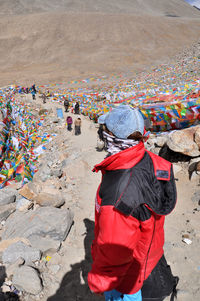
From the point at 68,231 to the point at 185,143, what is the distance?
4391mm

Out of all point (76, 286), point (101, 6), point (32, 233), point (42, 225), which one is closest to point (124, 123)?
point (76, 286)

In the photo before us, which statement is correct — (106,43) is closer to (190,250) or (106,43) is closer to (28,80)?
(28,80)

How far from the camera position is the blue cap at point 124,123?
1758 mm

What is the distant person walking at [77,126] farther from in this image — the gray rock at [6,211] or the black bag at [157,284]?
the black bag at [157,284]

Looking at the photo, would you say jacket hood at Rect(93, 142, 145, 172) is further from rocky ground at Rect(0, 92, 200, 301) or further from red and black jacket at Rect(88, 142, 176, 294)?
rocky ground at Rect(0, 92, 200, 301)

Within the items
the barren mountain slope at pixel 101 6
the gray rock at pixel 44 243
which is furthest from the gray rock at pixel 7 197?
the barren mountain slope at pixel 101 6

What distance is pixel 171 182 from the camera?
1.94 metres

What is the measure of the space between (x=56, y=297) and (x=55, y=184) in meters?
3.86

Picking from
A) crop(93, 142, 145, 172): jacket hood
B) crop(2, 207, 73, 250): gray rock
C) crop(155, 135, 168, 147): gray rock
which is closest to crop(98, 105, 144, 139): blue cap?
crop(93, 142, 145, 172): jacket hood

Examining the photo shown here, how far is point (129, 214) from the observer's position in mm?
1568

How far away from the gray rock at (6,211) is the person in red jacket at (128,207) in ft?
17.0

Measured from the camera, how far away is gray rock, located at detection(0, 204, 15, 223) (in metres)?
6.28

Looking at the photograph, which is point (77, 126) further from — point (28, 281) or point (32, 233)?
point (28, 281)

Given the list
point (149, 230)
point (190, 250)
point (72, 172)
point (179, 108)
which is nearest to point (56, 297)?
point (190, 250)
